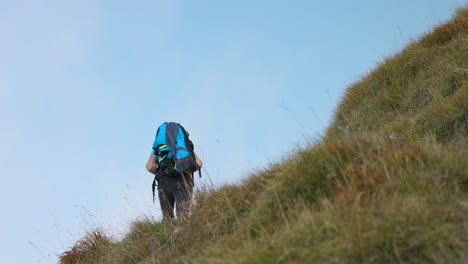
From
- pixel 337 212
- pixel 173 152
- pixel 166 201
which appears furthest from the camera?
pixel 166 201

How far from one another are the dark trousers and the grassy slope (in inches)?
21.6

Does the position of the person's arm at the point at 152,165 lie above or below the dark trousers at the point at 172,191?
above

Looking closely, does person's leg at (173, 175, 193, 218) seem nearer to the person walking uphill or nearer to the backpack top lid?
the person walking uphill

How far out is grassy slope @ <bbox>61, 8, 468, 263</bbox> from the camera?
5.10m

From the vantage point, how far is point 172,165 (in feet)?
31.4

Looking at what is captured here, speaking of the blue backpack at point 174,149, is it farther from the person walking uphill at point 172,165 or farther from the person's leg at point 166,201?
the person's leg at point 166,201

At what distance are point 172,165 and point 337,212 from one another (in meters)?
4.44

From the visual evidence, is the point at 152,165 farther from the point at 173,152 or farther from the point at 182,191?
the point at 182,191

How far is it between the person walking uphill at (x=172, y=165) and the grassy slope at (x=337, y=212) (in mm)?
601

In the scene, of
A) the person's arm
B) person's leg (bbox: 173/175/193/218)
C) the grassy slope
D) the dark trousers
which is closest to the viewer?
the grassy slope

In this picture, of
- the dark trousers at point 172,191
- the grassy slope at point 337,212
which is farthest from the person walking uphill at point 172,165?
the grassy slope at point 337,212

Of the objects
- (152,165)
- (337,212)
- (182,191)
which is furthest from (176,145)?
(337,212)

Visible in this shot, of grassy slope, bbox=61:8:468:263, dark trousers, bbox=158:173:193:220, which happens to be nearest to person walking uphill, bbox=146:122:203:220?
dark trousers, bbox=158:173:193:220

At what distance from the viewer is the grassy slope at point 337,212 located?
5098 millimetres
